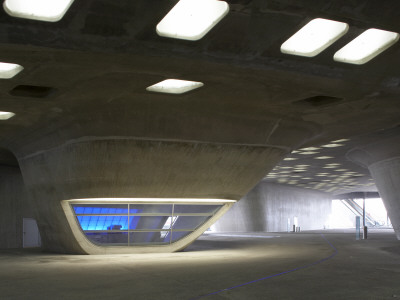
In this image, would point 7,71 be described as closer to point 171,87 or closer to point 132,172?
point 171,87

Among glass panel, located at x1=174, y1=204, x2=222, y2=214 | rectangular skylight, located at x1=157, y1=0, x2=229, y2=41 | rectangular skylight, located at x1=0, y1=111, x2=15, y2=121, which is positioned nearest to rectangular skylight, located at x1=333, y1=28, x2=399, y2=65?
rectangular skylight, located at x1=157, y1=0, x2=229, y2=41

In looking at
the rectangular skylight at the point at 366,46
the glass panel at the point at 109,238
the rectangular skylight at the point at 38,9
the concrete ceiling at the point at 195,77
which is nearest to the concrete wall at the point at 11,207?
the concrete ceiling at the point at 195,77

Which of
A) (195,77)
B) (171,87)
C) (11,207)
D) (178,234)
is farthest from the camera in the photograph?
(11,207)

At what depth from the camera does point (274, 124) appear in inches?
714

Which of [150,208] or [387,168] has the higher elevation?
[387,168]

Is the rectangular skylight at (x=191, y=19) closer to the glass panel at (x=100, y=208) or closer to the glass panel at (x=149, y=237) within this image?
the glass panel at (x=100, y=208)

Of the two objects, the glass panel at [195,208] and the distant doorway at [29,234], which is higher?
the glass panel at [195,208]

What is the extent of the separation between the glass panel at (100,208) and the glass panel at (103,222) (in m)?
0.28

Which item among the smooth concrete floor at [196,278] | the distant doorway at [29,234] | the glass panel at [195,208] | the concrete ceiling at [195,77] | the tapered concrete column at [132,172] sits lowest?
the smooth concrete floor at [196,278]

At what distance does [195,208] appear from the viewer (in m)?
22.9

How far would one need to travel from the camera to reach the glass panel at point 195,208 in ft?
74.1

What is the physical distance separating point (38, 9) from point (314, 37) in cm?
608

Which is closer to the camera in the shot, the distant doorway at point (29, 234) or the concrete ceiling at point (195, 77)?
the concrete ceiling at point (195, 77)

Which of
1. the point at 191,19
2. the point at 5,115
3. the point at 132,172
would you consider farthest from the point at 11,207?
the point at 191,19
